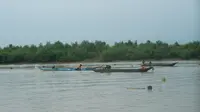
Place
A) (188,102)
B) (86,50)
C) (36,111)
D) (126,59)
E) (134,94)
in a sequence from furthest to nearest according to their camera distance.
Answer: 1. (86,50)
2. (126,59)
3. (134,94)
4. (188,102)
5. (36,111)

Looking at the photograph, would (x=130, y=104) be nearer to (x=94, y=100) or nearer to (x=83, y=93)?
(x=94, y=100)

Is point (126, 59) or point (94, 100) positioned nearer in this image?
point (94, 100)

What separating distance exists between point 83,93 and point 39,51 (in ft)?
242

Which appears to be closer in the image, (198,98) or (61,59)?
(198,98)

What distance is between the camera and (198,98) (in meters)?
24.0

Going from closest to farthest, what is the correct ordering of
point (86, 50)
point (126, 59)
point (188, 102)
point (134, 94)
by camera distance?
1. point (188, 102)
2. point (134, 94)
3. point (126, 59)
4. point (86, 50)

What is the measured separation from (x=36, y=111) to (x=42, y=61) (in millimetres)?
81538

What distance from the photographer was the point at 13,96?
27797 millimetres

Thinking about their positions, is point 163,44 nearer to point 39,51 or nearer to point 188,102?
point 39,51

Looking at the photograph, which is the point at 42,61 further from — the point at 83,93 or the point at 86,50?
the point at 83,93

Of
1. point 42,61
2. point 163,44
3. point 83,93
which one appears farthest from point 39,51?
point 83,93

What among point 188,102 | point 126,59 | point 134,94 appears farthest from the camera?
point 126,59

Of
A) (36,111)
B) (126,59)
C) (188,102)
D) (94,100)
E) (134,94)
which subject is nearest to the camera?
(36,111)

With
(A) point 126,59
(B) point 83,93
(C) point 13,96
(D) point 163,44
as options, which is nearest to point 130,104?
(B) point 83,93
